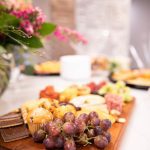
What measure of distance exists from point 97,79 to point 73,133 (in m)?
1.09

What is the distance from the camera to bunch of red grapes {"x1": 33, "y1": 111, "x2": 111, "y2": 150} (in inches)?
22.5

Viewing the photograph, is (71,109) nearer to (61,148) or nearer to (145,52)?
(61,148)

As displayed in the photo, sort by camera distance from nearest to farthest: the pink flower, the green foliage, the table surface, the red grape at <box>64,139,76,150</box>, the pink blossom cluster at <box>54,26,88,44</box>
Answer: the red grape at <box>64,139,76,150</box> → the table surface → the green foliage → the pink flower → the pink blossom cluster at <box>54,26,88,44</box>

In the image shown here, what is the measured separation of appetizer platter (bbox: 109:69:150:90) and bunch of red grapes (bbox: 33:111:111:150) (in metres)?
0.79

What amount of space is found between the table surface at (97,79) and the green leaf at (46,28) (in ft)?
1.03

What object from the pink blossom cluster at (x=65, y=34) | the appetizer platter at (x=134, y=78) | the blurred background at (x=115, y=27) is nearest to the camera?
the pink blossom cluster at (x=65, y=34)

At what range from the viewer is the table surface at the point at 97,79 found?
0.75m

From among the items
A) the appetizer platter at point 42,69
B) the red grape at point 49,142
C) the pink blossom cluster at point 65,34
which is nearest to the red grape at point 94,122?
the red grape at point 49,142

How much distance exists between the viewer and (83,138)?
0.61 metres

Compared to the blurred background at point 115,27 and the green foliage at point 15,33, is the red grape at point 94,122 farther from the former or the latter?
the blurred background at point 115,27

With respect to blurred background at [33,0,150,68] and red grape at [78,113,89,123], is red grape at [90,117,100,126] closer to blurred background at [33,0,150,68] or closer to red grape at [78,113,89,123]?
red grape at [78,113,89,123]

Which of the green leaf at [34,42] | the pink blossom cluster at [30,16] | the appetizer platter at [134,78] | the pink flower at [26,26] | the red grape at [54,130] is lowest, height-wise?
the red grape at [54,130]

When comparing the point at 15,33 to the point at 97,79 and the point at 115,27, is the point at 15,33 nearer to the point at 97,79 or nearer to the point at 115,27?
the point at 97,79

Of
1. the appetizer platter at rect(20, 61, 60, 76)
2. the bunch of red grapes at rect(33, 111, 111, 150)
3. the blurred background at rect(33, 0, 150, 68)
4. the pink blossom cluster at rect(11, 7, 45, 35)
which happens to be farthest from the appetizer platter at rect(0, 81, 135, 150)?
the blurred background at rect(33, 0, 150, 68)
